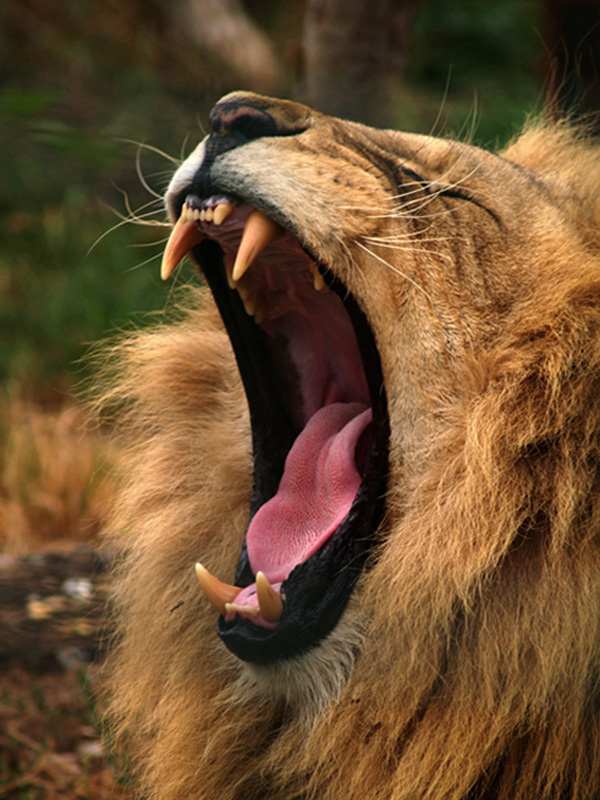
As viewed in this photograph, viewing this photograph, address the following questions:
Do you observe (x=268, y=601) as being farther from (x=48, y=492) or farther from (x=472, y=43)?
(x=472, y=43)

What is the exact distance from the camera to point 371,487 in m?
2.28

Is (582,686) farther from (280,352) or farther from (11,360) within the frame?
(11,360)

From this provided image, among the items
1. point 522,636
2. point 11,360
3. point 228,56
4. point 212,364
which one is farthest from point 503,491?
point 228,56

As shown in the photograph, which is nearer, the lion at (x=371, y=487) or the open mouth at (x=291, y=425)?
the lion at (x=371, y=487)

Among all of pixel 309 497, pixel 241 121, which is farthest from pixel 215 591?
pixel 241 121

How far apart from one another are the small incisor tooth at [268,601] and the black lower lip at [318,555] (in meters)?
0.02

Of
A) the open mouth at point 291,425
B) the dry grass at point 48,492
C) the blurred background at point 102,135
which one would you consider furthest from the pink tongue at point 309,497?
the dry grass at point 48,492

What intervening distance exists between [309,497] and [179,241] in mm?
691

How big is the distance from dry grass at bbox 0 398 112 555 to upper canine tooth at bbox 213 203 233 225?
266cm

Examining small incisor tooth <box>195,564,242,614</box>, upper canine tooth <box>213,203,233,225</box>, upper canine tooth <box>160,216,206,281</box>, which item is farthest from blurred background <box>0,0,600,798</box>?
small incisor tooth <box>195,564,242,614</box>

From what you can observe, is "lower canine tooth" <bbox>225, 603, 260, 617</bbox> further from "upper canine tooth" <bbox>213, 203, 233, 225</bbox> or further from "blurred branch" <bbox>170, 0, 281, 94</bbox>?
"blurred branch" <bbox>170, 0, 281, 94</bbox>

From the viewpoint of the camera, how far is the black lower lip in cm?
217

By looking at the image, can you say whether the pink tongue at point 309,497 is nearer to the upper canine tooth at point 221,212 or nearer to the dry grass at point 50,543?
the upper canine tooth at point 221,212

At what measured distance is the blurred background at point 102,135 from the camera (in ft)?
10.6
